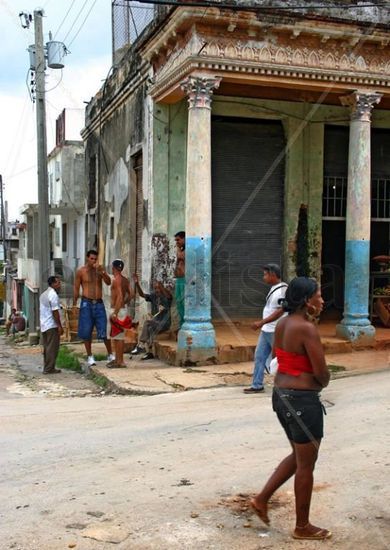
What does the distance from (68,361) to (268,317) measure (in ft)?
19.0

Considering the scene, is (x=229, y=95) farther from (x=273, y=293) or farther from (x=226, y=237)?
(x=273, y=293)

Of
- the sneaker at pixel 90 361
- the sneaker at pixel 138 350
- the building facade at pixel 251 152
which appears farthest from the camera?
the sneaker at pixel 138 350

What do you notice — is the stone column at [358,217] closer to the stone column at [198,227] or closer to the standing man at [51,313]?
the stone column at [198,227]

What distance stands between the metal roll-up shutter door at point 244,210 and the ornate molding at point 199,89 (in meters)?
2.37

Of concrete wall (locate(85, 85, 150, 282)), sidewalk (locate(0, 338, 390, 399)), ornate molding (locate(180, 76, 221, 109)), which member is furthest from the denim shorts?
concrete wall (locate(85, 85, 150, 282))

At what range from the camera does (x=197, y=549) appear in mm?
4004

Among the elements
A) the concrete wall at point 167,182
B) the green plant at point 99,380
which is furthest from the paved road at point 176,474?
the concrete wall at point 167,182

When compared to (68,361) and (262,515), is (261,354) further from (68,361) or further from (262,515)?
(68,361)

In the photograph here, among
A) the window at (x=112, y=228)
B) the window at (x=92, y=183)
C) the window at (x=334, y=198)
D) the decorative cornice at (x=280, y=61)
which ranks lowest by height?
the window at (x=112, y=228)

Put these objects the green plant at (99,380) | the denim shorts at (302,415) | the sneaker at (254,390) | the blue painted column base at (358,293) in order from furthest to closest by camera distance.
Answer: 1. the blue painted column base at (358,293)
2. the green plant at (99,380)
3. the sneaker at (254,390)
4. the denim shorts at (302,415)

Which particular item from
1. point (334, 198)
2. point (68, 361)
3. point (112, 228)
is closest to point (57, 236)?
point (112, 228)

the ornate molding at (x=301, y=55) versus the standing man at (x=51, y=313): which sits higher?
the ornate molding at (x=301, y=55)

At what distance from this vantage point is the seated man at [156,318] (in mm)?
11727

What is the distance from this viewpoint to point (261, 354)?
329 inches
